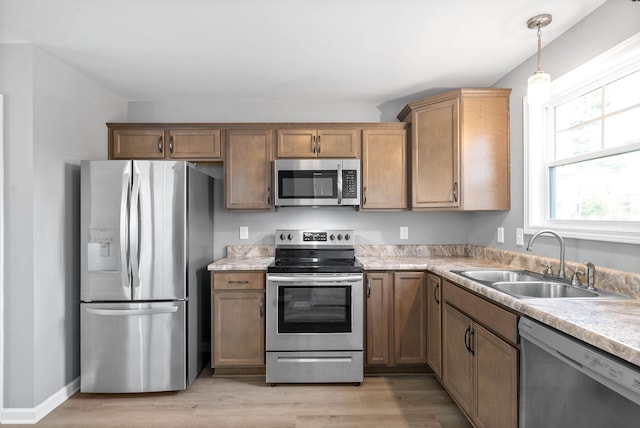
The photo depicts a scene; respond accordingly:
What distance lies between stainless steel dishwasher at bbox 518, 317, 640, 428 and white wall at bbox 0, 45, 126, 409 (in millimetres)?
2849

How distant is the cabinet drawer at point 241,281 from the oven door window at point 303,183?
0.74m

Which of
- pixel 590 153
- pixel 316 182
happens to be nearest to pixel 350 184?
pixel 316 182

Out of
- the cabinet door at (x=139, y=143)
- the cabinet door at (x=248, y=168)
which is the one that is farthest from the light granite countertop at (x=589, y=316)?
the cabinet door at (x=139, y=143)

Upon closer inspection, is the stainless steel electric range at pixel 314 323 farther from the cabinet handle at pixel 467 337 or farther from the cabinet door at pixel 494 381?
the cabinet door at pixel 494 381

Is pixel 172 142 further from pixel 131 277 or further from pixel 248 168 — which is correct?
pixel 131 277

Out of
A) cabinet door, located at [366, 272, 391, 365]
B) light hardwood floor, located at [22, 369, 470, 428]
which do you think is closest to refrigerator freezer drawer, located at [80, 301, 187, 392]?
light hardwood floor, located at [22, 369, 470, 428]

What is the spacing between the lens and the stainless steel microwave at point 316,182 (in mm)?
3041

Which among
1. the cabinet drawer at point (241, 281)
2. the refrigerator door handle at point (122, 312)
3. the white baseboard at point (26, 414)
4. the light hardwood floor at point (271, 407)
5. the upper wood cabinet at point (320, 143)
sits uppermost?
the upper wood cabinet at point (320, 143)

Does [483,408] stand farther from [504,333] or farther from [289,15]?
[289,15]

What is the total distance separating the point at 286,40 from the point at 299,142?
3.36 feet

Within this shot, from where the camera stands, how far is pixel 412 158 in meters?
3.02

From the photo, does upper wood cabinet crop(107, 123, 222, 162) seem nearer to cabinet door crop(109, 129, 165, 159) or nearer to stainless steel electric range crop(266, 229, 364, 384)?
cabinet door crop(109, 129, 165, 159)

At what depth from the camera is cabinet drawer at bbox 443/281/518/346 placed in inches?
62.4

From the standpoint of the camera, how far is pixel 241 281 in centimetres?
277
